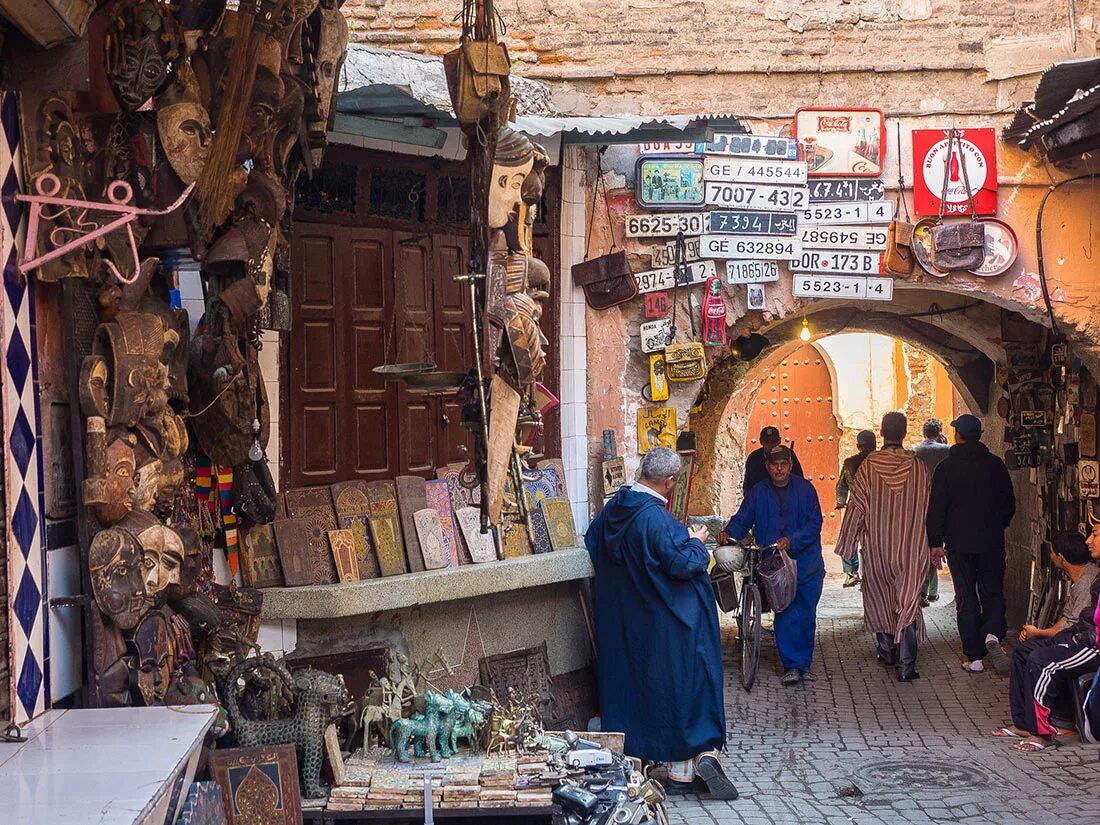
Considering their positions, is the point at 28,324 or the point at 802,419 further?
the point at 802,419

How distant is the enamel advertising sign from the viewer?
881cm

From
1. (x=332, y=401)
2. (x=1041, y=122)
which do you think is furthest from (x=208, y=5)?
(x=1041, y=122)

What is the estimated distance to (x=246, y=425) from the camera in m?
5.43

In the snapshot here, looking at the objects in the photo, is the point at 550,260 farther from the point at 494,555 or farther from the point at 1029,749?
the point at 1029,749

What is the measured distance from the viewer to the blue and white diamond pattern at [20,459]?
365cm

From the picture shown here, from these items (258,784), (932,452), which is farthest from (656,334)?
(932,452)

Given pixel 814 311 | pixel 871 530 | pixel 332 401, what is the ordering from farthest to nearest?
pixel 814 311, pixel 871 530, pixel 332 401

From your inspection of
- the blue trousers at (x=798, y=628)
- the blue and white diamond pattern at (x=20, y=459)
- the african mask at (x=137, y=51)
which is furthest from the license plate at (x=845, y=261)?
the blue and white diamond pattern at (x=20, y=459)

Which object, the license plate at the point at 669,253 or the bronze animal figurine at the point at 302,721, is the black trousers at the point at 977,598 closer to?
the license plate at the point at 669,253

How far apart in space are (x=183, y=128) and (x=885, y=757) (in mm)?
5304

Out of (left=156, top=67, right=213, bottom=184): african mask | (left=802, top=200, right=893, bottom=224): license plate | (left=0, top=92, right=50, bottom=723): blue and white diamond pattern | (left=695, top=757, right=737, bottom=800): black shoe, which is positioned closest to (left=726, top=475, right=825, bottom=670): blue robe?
(left=802, top=200, right=893, bottom=224): license plate

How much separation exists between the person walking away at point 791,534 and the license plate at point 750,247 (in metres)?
1.67

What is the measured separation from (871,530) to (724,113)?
10.9 feet

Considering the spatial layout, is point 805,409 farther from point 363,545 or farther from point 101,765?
point 101,765
